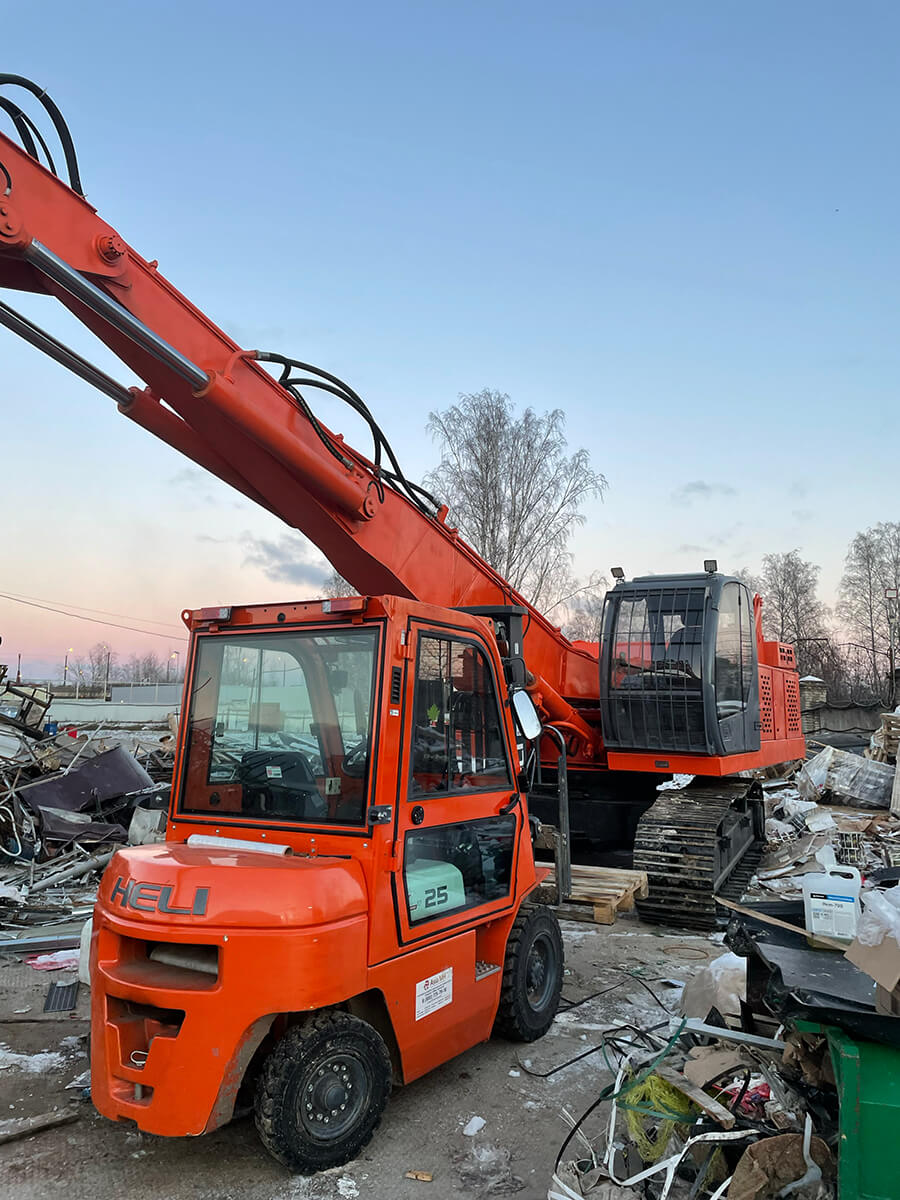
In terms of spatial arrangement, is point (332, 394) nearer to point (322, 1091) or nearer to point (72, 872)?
point (322, 1091)

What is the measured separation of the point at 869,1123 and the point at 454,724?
233 cm

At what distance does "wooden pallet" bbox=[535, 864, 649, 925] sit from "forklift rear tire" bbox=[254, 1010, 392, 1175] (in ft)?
11.3

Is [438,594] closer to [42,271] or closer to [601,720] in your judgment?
[601,720]

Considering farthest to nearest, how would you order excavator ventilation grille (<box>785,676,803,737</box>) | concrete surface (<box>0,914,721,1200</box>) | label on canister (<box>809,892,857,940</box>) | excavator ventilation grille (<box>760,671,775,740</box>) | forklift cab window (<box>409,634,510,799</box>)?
excavator ventilation grille (<box>785,676,803,737</box>), excavator ventilation grille (<box>760,671,775,740</box>), forklift cab window (<box>409,634,510,799</box>), label on canister (<box>809,892,857,940</box>), concrete surface (<box>0,914,721,1200</box>)

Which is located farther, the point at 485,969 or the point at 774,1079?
the point at 485,969

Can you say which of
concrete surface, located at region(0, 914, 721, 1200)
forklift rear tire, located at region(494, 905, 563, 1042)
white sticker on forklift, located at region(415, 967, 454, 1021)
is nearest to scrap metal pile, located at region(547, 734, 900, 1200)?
concrete surface, located at region(0, 914, 721, 1200)

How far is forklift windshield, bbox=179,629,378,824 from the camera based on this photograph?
3918mm

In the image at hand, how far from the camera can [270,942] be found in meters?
3.31

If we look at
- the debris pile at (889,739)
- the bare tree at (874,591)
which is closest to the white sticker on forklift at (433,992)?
the debris pile at (889,739)

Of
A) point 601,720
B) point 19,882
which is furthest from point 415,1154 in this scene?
point 19,882

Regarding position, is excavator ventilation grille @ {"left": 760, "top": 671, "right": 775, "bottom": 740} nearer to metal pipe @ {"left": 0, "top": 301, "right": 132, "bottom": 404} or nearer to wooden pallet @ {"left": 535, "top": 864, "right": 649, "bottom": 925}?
wooden pallet @ {"left": 535, "top": 864, "right": 649, "bottom": 925}

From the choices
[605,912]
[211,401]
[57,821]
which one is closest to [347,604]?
[211,401]

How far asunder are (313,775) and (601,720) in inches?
212

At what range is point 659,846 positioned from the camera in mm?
8023
